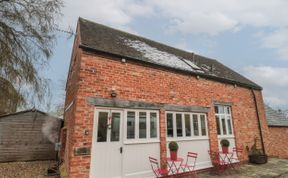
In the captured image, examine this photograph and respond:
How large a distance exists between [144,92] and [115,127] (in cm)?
174

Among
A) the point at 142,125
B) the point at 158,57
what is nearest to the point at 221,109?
the point at 158,57

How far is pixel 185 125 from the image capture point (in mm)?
7570

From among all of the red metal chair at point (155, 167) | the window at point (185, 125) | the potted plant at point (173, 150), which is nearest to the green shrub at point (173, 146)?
the potted plant at point (173, 150)

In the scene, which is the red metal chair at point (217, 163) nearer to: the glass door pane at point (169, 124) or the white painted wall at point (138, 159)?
the glass door pane at point (169, 124)

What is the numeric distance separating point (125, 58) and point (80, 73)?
1797 millimetres

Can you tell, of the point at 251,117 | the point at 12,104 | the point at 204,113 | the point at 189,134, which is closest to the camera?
the point at 12,104

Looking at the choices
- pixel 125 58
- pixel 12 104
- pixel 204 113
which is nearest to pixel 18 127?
pixel 12 104

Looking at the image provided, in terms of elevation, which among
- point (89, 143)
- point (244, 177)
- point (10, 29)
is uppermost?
point (10, 29)

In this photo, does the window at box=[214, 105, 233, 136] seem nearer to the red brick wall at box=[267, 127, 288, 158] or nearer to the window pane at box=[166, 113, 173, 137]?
the window pane at box=[166, 113, 173, 137]

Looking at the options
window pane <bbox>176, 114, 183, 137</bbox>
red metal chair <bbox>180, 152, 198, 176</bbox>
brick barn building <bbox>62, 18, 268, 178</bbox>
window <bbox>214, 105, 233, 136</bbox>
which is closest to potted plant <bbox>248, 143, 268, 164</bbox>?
brick barn building <bbox>62, 18, 268, 178</bbox>

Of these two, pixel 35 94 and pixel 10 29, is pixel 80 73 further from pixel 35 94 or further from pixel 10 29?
pixel 10 29

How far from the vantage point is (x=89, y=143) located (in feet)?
17.5

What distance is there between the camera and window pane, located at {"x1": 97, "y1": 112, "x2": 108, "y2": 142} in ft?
18.4

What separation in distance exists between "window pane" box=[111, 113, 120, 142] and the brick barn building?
3 cm
